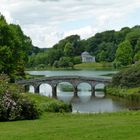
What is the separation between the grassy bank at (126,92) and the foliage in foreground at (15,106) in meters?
48.4

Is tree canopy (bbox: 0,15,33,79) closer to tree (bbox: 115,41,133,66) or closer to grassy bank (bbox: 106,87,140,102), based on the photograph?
grassy bank (bbox: 106,87,140,102)

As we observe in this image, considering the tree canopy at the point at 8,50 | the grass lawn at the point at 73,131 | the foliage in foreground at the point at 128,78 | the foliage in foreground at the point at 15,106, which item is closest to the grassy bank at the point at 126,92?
the foliage in foreground at the point at 128,78

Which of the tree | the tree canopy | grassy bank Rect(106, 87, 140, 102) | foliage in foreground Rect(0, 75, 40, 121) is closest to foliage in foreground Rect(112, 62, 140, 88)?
grassy bank Rect(106, 87, 140, 102)

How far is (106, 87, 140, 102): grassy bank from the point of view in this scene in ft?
253

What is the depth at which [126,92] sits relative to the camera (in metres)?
82.0

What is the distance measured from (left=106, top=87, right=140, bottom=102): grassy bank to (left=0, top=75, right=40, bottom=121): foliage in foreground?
48.4m

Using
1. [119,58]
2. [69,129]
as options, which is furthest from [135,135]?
[119,58]

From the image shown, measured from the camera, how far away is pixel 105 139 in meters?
17.4

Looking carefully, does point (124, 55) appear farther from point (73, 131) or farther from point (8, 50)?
point (73, 131)

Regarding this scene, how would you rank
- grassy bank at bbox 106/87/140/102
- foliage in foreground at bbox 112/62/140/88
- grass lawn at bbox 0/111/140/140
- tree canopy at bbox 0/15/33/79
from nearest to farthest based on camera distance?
grass lawn at bbox 0/111/140/140 → tree canopy at bbox 0/15/33/79 → grassy bank at bbox 106/87/140/102 → foliage in foreground at bbox 112/62/140/88

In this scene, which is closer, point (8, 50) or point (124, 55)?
point (8, 50)

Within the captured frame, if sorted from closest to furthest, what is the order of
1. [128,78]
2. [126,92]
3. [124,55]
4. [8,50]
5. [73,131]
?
[73,131] < [8,50] < [126,92] < [128,78] < [124,55]

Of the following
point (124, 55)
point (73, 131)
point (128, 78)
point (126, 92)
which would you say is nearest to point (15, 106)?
point (73, 131)

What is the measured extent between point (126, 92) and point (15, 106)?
56.8 m
